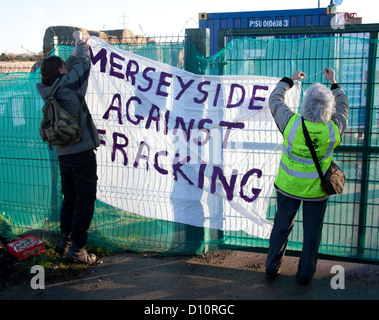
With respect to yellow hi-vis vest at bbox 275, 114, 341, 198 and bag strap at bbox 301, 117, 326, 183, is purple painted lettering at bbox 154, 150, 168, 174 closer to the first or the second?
yellow hi-vis vest at bbox 275, 114, 341, 198

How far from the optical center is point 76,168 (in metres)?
4.13

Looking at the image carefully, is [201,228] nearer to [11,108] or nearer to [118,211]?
[118,211]

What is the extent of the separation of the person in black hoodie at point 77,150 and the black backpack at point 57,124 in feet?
0.26

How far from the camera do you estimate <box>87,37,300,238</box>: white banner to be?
4.20 metres

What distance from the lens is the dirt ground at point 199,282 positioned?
3.72m

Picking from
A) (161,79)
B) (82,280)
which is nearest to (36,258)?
(82,280)

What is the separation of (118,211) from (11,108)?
198 cm

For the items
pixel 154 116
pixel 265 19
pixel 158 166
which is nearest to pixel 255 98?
pixel 154 116

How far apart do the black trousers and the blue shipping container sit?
6.53 m

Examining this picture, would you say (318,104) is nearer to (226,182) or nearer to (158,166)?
(226,182)

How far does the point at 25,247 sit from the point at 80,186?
1.03m

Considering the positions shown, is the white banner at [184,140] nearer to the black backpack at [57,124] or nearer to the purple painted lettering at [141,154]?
the purple painted lettering at [141,154]
